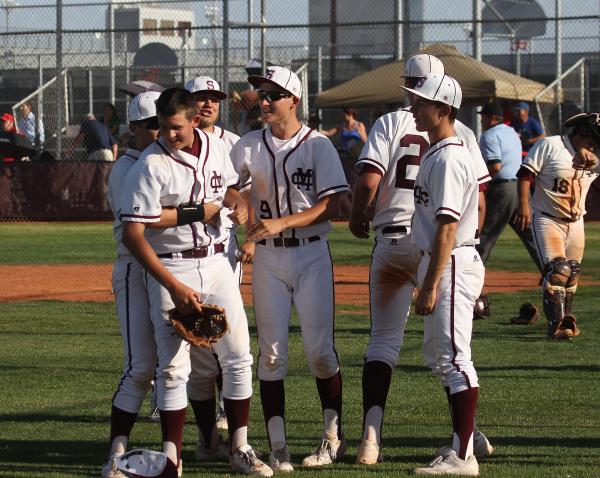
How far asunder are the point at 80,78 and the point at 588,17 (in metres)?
10.8

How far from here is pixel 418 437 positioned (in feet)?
21.5

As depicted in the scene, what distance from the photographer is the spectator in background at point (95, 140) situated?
21672 mm

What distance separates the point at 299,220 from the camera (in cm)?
592

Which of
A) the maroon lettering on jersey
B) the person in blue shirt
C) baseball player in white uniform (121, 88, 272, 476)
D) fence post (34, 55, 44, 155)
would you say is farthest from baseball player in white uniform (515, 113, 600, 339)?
fence post (34, 55, 44, 155)

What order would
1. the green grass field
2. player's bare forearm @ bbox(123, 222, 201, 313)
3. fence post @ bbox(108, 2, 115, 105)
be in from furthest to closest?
1. fence post @ bbox(108, 2, 115, 105)
2. the green grass field
3. player's bare forearm @ bbox(123, 222, 201, 313)

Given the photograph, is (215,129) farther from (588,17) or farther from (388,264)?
(588,17)

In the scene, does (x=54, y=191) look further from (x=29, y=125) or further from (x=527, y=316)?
(x=527, y=316)

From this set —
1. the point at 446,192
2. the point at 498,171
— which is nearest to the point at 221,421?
the point at 446,192

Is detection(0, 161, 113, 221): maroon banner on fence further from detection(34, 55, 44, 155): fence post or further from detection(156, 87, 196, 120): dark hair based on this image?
detection(156, 87, 196, 120): dark hair

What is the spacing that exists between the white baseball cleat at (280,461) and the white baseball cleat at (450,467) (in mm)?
621

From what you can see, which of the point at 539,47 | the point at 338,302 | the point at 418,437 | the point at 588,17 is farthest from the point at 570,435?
the point at 539,47

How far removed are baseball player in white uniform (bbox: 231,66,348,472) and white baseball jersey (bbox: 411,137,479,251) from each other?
49cm

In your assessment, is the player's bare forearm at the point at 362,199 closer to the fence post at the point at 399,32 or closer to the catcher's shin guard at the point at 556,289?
the catcher's shin guard at the point at 556,289

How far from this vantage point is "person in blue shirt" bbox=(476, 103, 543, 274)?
13148mm
